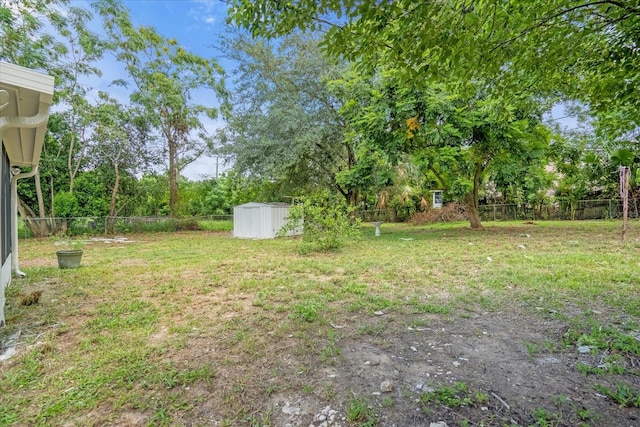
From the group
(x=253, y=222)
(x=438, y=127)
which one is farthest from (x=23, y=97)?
(x=253, y=222)

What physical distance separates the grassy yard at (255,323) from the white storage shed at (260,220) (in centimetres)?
536

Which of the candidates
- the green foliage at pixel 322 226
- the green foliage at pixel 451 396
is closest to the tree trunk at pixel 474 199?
the green foliage at pixel 322 226

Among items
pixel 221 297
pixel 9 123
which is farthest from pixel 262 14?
pixel 221 297

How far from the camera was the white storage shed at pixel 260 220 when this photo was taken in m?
11.8

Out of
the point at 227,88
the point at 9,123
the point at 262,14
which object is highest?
the point at 227,88

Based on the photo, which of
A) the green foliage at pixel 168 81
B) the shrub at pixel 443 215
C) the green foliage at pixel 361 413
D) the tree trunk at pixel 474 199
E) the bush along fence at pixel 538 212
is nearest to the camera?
the green foliage at pixel 361 413

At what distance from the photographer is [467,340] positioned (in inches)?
104

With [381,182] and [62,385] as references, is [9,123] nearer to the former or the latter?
[62,385]

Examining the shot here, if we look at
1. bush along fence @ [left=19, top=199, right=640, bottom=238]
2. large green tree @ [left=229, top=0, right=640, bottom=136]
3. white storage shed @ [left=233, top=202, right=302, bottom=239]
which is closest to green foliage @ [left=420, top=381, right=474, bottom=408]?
large green tree @ [left=229, top=0, right=640, bottom=136]

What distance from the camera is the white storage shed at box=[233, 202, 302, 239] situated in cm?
1175

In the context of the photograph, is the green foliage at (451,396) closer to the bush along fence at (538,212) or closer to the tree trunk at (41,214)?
the bush along fence at (538,212)

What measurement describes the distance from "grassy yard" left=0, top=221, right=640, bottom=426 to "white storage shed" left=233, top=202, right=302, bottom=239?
17.6 ft

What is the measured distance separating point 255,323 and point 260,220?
8.88 metres

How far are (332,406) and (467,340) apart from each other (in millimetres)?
1399
